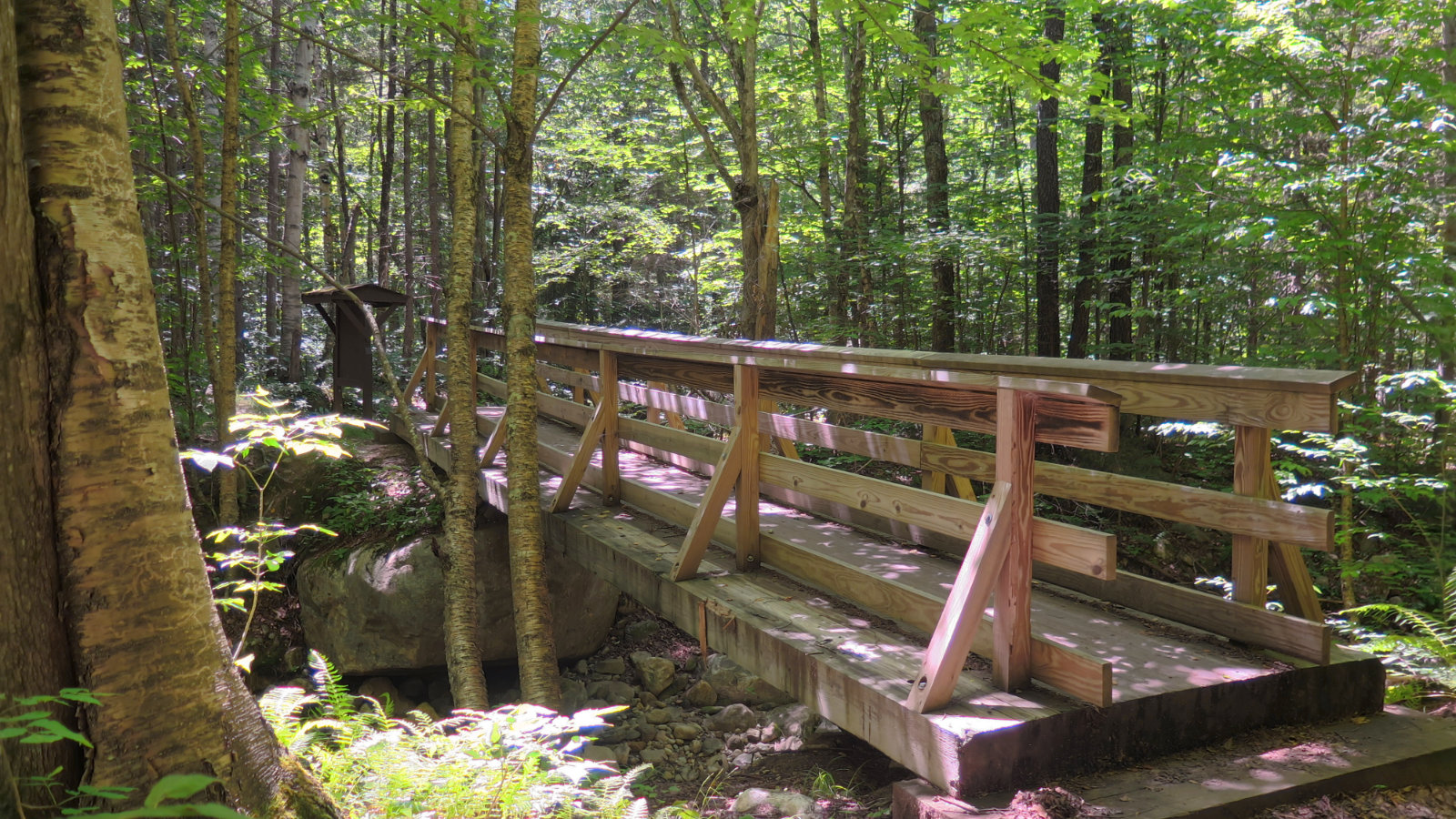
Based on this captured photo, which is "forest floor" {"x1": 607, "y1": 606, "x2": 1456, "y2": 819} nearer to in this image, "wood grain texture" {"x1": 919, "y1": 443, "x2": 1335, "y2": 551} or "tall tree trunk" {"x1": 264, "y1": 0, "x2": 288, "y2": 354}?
"wood grain texture" {"x1": 919, "y1": 443, "x2": 1335, "y2": 551}

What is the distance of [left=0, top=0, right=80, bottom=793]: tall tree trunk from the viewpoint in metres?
1.88

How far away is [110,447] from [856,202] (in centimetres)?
1023

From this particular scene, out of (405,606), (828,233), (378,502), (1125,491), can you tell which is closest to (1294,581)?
(1125,491)

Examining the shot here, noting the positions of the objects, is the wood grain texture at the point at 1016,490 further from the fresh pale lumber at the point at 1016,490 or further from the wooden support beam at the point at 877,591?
the wooden support beam at the point at 877,591

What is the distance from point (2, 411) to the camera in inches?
74.2

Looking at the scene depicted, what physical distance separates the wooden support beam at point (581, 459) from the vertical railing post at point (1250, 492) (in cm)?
381

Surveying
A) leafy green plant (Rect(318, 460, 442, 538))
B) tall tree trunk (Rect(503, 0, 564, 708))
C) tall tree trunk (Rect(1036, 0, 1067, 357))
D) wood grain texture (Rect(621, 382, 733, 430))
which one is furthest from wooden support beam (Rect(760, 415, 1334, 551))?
tall tree trunk (Rect(1036, 0, 1067, 357))

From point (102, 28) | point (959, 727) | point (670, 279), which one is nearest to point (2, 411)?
point (102, 28)

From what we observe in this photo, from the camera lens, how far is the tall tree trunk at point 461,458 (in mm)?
5879

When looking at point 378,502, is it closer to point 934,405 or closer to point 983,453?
point 983,453

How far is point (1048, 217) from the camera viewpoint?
10828 millimetres

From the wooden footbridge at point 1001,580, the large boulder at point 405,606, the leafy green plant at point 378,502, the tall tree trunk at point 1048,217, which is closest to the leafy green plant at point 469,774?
the wooden footbridge at point 1001,580

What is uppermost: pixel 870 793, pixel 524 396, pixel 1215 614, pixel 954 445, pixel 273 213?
pixel 273 213

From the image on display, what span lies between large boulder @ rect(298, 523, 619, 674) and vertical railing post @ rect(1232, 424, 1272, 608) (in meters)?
5.52
